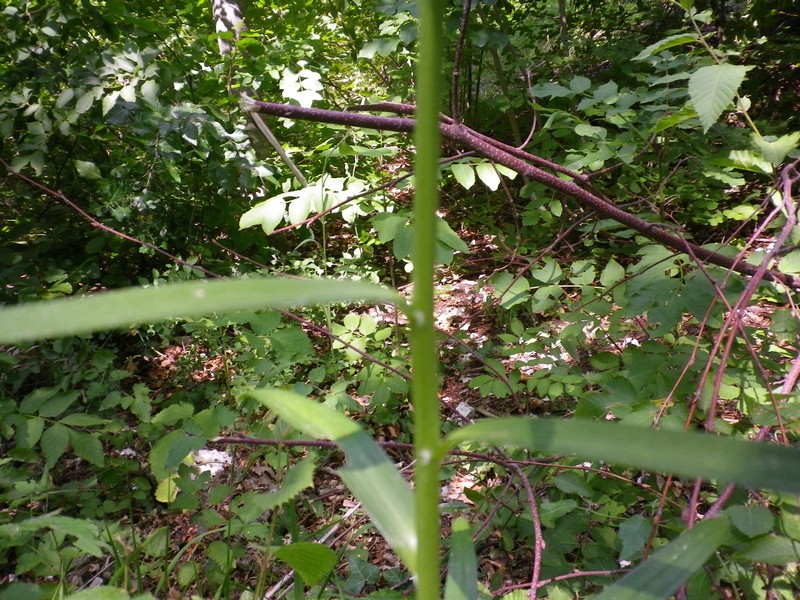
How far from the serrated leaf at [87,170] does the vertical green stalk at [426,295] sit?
2.70 metres

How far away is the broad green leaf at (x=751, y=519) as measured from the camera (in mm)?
730

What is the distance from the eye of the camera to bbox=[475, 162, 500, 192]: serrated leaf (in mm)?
1340

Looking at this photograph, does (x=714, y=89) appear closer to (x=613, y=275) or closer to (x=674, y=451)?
(x=613, y=275)

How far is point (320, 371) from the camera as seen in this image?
1748 mm

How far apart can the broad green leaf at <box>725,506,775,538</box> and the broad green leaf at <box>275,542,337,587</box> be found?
605 mm

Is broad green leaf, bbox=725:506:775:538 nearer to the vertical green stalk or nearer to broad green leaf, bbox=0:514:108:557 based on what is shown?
the vertical green stalk

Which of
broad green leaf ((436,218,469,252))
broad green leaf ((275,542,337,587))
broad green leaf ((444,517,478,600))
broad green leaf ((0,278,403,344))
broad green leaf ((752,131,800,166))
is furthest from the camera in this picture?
broad green leaf ((436,218,469,252))

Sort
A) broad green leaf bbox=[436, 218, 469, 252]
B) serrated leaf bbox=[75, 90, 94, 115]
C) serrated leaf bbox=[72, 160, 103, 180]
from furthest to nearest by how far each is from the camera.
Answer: serrated leaf bbox=[72, 160, 103, 180] → serrated leaf bbox=[75, 90, 94, 115] → broad green leaf bbox=[436, 218, 469, 252]

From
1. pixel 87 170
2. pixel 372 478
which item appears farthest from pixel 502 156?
pixel 87 170

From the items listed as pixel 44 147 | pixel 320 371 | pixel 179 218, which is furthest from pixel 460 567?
pixel 179 218

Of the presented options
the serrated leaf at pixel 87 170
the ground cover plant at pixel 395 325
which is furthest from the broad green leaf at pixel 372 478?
the serrated leaf at pixel 87 170

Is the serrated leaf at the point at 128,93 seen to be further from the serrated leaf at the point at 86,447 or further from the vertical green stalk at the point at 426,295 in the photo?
the vertical green stalk at the point at 426,295

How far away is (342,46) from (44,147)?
270 cm

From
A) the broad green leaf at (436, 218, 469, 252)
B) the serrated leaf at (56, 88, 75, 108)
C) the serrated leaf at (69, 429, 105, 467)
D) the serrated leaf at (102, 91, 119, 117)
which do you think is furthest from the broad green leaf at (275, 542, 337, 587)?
the serrated leaf at (56, 88, 75, 108)
